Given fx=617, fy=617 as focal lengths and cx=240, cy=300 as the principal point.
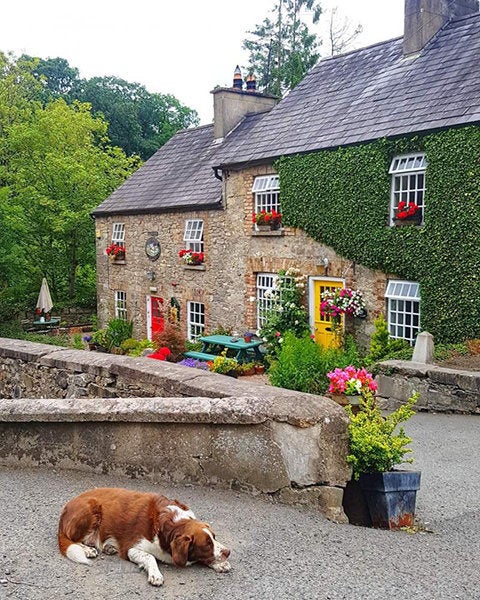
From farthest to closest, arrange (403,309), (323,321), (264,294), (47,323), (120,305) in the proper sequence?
(47,323) < (120,305) < (264,294) < (323,321) < (403,309)

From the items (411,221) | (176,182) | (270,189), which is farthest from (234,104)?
(411,221)

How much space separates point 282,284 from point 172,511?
12763mm

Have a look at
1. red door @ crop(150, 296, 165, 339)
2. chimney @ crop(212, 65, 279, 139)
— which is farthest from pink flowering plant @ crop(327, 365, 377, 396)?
chimney @ crop(212, 65, 279, 139)

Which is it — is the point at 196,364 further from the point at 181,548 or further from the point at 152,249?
the point at 181,548

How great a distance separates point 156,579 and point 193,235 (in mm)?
16416

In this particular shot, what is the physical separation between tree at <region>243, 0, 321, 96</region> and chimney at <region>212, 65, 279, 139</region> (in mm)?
16967

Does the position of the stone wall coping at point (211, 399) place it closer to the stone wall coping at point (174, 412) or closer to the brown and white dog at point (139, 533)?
the stone wall coping at point (174, 412)

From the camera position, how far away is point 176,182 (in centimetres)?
2112

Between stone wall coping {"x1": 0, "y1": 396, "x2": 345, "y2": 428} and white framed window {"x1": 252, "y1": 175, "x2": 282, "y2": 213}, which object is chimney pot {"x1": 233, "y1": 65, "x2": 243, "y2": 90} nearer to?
white framed window {"x1": 252, "y1": 175, "x2": 282, "y2": 213}

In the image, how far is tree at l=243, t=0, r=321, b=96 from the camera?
3775cm

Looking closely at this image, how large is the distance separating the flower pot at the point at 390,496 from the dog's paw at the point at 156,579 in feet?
6.36

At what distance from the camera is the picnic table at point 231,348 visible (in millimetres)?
15688

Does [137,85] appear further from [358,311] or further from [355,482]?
[355,482]

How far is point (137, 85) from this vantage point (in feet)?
165
